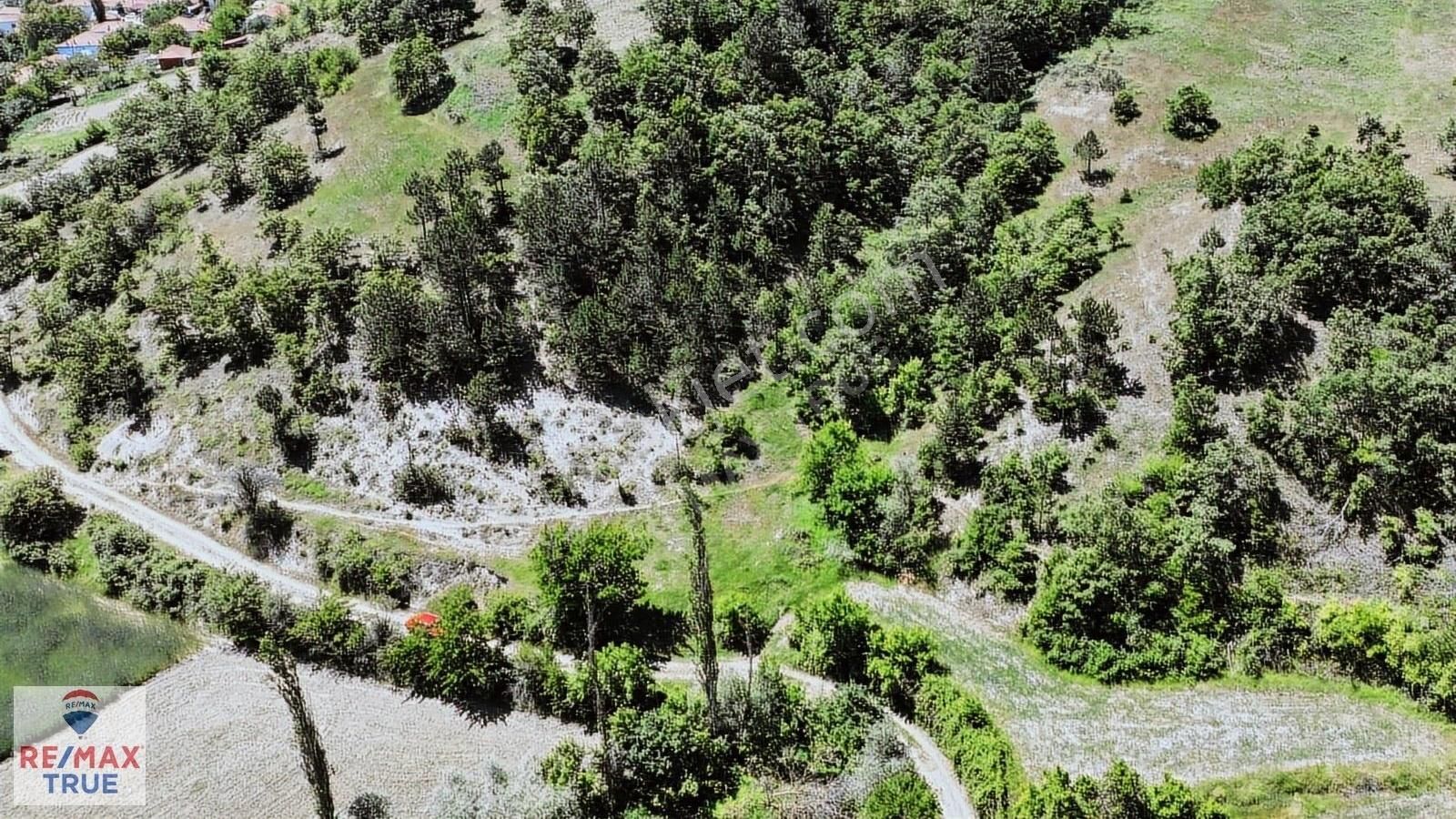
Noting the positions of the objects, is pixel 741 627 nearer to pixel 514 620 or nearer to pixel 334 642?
pixel 514 620

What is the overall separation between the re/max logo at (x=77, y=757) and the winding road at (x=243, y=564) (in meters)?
13.3

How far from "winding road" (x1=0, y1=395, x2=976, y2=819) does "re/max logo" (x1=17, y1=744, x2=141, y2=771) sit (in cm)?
1326

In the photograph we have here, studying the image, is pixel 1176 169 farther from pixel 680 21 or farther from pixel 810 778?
pixel 810 778

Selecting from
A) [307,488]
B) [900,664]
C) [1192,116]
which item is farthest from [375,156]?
[1192,116]

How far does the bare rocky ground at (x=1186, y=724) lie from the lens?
1661 inches

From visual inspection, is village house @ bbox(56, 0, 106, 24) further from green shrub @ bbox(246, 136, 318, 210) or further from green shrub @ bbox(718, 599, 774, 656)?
green shrub @ bbox(718, 599, 774, 656)

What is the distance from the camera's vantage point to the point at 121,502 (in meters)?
68.1

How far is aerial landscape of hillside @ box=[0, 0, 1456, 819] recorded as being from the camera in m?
45.7

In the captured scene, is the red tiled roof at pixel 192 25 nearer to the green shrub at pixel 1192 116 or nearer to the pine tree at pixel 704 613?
the green shrub at pixel 1192 116

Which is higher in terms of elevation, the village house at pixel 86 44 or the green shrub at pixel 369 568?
the village house at pixel 86 44

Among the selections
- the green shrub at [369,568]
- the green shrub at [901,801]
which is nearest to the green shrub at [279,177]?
the green shrub at [369,568]

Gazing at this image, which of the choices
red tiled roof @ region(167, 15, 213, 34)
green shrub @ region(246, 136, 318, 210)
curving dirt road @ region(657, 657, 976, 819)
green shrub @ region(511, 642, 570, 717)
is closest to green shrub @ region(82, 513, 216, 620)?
green shrub @ region(511, 642, 570, 717)

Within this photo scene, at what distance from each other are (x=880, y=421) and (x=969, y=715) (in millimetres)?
26727

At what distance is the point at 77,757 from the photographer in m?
49.8
